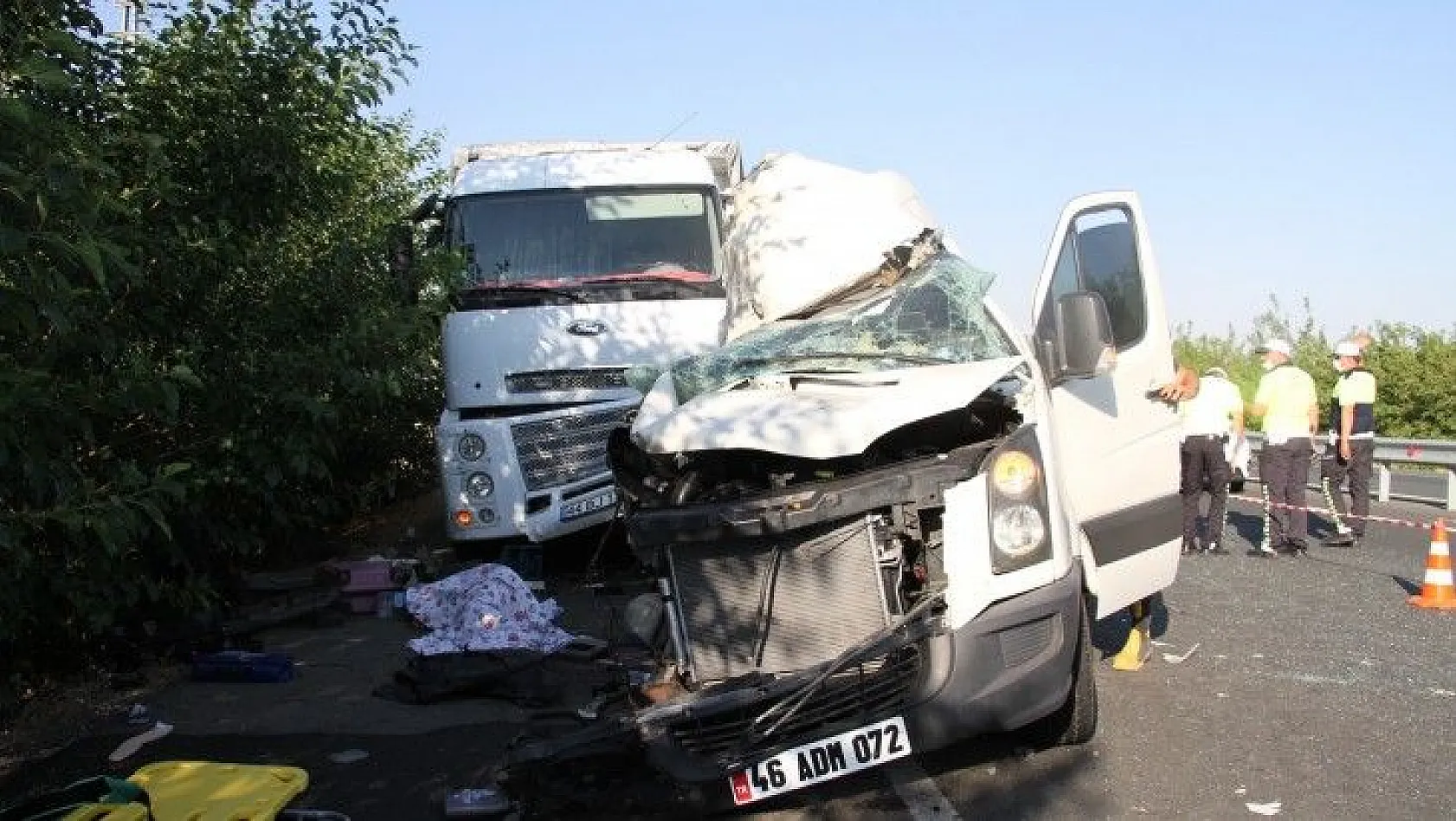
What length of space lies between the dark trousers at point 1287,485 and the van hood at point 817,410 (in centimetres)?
744

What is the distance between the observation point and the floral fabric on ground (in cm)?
804

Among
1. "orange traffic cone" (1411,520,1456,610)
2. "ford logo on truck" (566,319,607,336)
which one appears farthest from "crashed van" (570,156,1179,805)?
"ford logo on truck" (566,319,607,336)

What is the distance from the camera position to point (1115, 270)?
255 inches

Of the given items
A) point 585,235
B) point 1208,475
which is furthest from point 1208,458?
point 585,235

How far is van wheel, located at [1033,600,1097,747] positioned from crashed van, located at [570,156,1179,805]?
11 mm

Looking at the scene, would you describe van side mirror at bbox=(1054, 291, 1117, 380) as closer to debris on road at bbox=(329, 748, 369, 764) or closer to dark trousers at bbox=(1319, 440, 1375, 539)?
debris on road at bbox=(329, 748, 369, 764)

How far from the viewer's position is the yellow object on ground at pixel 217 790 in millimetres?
4305

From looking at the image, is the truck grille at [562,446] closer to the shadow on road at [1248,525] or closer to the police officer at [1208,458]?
the police officer at [1208,458]

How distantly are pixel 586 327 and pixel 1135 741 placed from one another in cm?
569

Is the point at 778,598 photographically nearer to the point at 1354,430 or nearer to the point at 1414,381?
the point at 1354,430

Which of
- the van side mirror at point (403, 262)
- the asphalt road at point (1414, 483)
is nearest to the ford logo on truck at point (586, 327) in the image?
the van side mirror at point (403, 262)

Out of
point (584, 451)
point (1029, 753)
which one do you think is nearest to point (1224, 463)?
point (584, 451)

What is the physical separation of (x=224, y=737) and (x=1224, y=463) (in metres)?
9.14

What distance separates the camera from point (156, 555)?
771 cm
